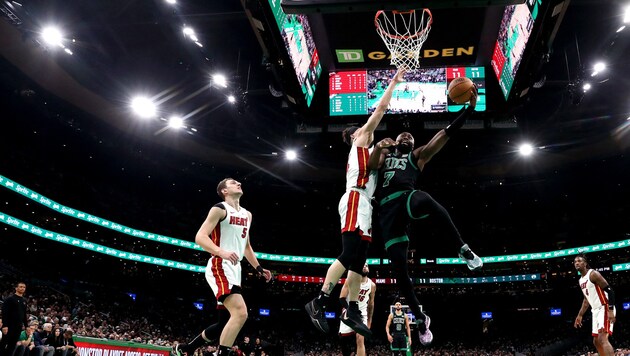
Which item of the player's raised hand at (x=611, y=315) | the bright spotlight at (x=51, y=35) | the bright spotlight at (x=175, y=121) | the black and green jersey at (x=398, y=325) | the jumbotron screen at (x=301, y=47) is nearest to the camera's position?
the player's raised hand at (x=611, y=315)

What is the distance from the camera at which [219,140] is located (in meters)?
25.0

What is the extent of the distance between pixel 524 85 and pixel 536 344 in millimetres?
26538

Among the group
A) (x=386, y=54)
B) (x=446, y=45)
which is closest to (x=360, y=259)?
(x=386, y=54)

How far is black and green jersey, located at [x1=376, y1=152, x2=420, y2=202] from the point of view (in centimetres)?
553

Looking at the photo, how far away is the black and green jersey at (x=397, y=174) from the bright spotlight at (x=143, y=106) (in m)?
16.2

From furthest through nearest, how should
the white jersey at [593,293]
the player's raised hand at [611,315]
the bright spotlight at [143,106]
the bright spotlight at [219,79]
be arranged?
the bright spotlight at [143,106], the bright spotlight at [219,79], the white jersey at [593,293], the player's raised hand at [611,315]

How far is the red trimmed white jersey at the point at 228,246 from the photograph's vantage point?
5297 mm

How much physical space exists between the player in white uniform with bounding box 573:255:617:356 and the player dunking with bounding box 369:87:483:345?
14.4 feet

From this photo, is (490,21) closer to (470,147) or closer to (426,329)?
(426,329)

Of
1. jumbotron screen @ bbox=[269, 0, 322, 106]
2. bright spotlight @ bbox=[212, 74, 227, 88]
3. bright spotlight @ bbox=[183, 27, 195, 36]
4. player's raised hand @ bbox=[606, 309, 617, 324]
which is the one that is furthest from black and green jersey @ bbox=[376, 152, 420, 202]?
bright spotlight @ bbox=[212, 74, 227, 88]

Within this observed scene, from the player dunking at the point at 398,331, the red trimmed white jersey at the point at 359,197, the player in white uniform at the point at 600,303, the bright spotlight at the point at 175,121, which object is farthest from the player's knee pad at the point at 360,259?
the bright spotlight at the point at 175,121

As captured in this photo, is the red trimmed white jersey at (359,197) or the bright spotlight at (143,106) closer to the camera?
the red trimmed white jersey at (359,197)

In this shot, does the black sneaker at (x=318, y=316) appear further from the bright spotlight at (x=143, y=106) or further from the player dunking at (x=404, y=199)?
the bright spotlight at (x=143, y=106)

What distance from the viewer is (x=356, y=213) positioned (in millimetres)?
5496
